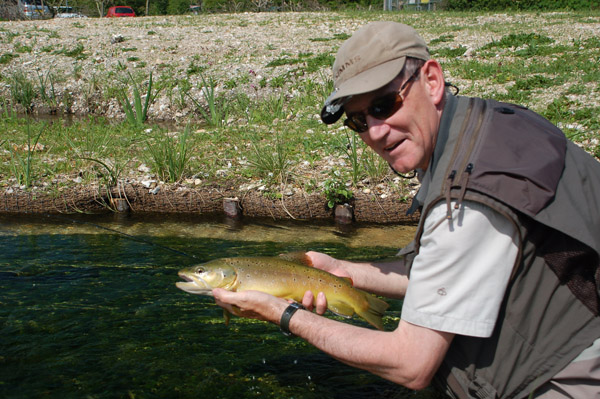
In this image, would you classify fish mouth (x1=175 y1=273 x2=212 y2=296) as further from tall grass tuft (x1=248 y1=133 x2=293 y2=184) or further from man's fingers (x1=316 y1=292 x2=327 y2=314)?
tall grass tuft (x1=248 y1=133 x2=293 y2=184)

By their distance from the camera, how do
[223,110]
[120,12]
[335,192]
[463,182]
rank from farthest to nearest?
[120,12], [223,110], [335,192], [463,182]

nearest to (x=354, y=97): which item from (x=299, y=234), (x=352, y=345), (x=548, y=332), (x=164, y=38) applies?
(x=352, y=345)

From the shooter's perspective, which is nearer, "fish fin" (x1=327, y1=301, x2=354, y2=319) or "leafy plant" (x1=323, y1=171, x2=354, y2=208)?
"fish fin" (x1=327, y1=301, x2=354, y2=319)

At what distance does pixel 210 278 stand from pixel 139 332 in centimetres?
137

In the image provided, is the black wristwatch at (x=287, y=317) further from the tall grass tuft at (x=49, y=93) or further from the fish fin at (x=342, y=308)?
the tall grass tuft at (x=49, y=93)

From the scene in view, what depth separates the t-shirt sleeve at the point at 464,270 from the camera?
209 centimetres

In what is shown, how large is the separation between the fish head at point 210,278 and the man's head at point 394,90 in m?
1.21

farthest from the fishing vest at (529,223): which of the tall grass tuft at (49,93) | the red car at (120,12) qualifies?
the red car at (120,12)

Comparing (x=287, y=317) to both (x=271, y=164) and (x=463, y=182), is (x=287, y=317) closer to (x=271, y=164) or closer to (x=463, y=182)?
(x=463, y=182)

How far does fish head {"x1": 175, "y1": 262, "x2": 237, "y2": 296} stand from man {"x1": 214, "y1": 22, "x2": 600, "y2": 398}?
86 cm

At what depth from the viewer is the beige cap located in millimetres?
2309

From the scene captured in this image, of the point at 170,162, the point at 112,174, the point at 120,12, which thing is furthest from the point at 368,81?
the point at 120,12

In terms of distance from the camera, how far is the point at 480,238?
2.10 m

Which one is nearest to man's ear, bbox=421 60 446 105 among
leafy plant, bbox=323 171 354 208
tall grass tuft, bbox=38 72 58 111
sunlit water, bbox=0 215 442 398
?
sunlit water, bbox=0 215 442 398
